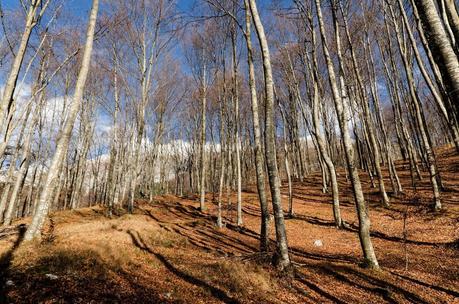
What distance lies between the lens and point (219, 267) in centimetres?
632

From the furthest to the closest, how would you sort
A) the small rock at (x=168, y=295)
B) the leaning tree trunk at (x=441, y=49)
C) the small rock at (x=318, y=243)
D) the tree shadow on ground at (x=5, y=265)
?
the small rock at (x=318, y=243), the small rock at (x=168, y=295), the tree shadow on ground at (x=5, y=265), the leaning tree trunk at (x=441, y=49)

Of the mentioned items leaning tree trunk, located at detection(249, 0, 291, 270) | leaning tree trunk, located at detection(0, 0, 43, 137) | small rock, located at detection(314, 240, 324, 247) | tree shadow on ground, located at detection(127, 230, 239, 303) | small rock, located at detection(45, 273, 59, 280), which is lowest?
small rock, located at detection(314, 240, 324, 247)

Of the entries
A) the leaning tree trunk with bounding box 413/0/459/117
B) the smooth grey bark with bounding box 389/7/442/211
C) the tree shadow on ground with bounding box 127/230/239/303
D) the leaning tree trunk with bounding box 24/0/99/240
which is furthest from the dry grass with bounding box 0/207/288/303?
Answer: the smooth grey bark with bounding box 389/7/442/211

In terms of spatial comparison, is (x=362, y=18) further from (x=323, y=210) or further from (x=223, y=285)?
(x=223, y=285)

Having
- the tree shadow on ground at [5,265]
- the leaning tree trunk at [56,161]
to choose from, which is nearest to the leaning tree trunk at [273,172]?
the tree shadow on ground at [5,265]

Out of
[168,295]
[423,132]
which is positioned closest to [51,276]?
[168,295]

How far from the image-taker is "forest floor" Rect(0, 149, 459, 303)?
16.0 feet

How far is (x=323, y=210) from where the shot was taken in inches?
640

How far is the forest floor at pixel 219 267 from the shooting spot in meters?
4.88

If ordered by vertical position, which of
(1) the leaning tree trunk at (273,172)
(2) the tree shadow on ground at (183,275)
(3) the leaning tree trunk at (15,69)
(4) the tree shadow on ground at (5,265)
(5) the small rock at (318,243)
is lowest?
(5) the small rock at (318,243)

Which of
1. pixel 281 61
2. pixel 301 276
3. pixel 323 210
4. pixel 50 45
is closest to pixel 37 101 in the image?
pixel 50 45

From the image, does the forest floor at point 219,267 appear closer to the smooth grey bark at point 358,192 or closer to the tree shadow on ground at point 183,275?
the tree shadow on ground at point 183,275

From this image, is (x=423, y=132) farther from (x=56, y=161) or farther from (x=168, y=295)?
(x=56, y=161)

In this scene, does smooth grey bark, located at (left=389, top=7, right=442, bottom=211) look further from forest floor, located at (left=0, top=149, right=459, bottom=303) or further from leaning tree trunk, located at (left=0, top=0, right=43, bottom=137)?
leaning tree trunk, located at (left=0, top=0, right=43, bottom=137)
